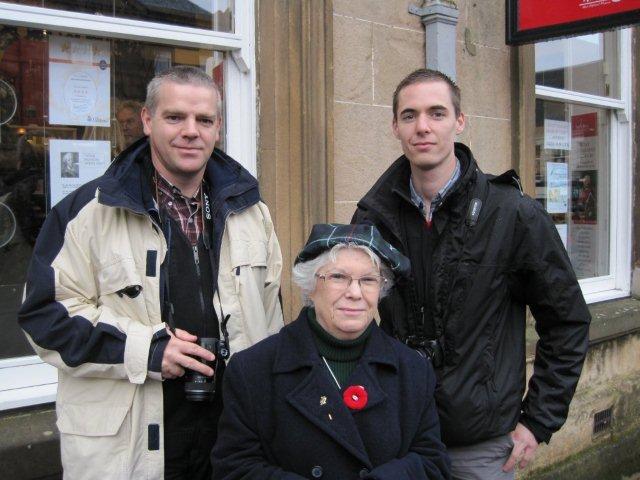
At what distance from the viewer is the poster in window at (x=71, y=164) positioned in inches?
123

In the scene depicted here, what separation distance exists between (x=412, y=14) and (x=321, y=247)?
261 cm

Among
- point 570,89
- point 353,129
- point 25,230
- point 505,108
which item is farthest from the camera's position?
point 570,89

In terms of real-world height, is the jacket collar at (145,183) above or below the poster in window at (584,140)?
below

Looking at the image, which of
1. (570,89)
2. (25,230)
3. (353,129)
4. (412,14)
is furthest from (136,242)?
(570,89)

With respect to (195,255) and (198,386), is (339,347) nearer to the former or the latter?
(198,386)

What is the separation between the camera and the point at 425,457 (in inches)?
76.0

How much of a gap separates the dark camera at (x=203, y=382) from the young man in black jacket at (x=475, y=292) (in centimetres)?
65

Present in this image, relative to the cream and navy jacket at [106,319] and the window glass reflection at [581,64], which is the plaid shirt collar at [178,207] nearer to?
the cream and navy jacket at [106,319]

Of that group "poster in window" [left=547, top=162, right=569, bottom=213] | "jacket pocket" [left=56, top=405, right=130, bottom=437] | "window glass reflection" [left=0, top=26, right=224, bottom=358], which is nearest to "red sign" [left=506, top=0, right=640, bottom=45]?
"poster in window" [left=547, top=162, right=569, bottom=213]

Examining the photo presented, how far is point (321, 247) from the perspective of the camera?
6.52 feet

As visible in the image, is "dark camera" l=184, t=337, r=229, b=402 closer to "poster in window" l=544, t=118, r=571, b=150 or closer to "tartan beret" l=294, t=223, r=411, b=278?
"tartan beret" l=294, t=223, r=411, b=278

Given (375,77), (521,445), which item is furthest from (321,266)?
(375,77)

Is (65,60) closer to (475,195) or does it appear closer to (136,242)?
(136,242)

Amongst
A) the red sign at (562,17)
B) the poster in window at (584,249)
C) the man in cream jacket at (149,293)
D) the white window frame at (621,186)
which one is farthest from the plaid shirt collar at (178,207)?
the white window frame at (621,186)
